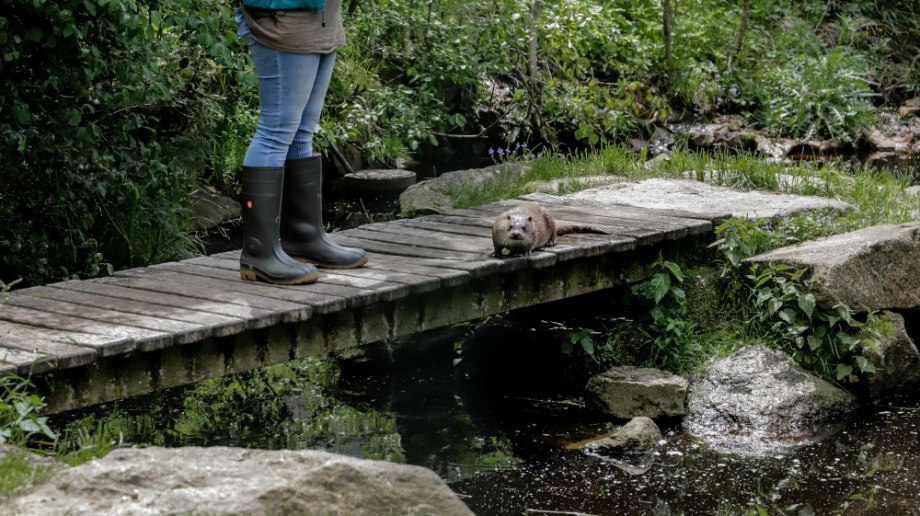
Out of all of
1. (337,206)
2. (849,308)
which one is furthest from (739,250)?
(337,206)

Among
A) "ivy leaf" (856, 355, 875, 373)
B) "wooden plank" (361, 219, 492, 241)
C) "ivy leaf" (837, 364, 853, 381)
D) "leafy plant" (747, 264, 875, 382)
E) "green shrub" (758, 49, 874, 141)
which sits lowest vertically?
"ivy leaf" (837, 364, 853, 381)

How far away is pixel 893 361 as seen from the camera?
7090 mm

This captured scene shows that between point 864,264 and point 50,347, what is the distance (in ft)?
15.3

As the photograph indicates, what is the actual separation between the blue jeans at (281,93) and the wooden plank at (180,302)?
2.31ft

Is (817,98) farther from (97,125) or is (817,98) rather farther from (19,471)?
(19,471)

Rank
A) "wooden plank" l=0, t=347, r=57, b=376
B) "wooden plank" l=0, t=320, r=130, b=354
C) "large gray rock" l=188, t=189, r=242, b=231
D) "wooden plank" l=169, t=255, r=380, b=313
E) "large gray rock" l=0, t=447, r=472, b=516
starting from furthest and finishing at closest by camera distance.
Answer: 1. "large gray rock" l=188, t=189, r=242, b=231
2. "wooden plank" l=169, t=255, r=380, b=313
3. "wooden plank" l=0, t=320, r=130, b=354
4. "wooden plank" l=0, t=347, r=57, b=376
5. "large gray rock" l=0, t=447, r=472, b=516

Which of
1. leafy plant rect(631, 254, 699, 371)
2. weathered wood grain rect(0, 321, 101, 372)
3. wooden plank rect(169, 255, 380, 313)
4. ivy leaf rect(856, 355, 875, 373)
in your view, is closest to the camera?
weathered wood grain rect(0, 321, 101, 372)

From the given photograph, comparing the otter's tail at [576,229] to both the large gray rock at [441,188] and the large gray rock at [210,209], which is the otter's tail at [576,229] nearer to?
the large gray rock at [441,188]

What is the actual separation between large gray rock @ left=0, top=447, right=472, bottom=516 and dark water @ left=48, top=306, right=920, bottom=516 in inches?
56.6

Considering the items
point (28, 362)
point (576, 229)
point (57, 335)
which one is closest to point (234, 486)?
point (28, 362)

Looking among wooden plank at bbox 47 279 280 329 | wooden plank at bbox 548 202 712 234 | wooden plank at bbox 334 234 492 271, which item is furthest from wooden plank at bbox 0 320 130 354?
wooden plank at bbox 548 202 712 234

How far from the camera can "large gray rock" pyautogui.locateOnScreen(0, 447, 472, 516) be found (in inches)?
135

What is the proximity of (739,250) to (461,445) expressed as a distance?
2.22 m

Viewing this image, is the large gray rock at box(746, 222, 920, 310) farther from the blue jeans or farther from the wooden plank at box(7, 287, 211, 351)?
the wooden plank at box(7, 287, 211, 351)
